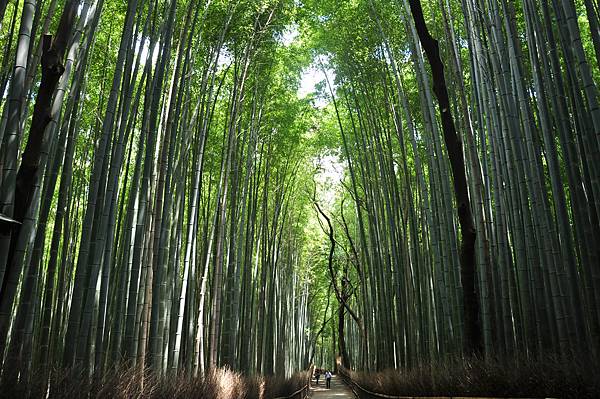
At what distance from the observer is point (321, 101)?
9.82m

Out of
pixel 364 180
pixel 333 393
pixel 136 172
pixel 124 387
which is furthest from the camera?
pixel 333 393

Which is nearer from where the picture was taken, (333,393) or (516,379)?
(516,379)

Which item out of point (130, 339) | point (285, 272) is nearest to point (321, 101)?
point (285, 272)

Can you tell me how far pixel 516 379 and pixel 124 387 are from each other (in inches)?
79.7

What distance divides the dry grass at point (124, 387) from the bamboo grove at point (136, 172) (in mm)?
136

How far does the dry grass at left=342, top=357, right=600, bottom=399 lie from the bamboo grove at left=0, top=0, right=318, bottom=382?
221 centimetres

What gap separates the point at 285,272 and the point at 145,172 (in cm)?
1025

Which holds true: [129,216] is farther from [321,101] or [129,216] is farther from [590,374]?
[321,101]

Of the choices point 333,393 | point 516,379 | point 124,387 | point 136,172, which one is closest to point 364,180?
point 136,172

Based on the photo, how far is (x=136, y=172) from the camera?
3.66 metres

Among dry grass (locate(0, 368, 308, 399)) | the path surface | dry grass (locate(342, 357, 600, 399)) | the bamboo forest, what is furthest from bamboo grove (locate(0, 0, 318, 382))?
the path surface

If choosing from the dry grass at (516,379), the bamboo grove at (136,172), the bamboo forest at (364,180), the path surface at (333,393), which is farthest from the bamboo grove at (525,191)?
the path surface at (333,393)

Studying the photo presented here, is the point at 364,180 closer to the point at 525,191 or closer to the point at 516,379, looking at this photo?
the point at 525,191

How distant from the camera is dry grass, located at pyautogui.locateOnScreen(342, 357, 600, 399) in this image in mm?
1951
